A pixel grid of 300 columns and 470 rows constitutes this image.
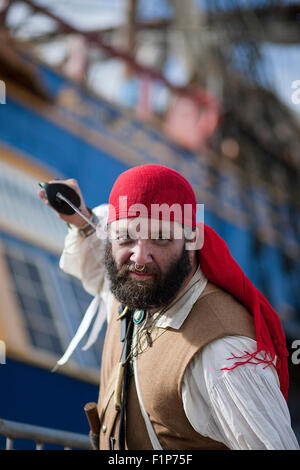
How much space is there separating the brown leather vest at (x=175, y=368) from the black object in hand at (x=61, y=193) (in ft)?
1.79

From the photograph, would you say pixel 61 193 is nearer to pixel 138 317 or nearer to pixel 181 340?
pixel 138 317

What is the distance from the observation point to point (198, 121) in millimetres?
7051

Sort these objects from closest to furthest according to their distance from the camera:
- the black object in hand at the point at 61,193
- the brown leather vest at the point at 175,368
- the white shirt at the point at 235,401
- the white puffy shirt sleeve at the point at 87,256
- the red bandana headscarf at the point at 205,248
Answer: the white shirt at the point at 235,401, the brown leather vest at the point at 175,368, the red bandana headscarf at the point at 205,248, the black object in hand at the point at 61,193, the white puffy shirt sleeve at the point at 87,256

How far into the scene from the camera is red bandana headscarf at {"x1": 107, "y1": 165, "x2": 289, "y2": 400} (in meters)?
1.34

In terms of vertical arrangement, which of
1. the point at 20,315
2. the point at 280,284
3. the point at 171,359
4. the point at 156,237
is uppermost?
the point at 156,237

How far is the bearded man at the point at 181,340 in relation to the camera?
116 centimetres

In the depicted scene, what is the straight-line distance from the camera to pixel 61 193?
5.46 feet

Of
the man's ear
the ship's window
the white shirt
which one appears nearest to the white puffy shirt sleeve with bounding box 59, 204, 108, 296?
the man's ear

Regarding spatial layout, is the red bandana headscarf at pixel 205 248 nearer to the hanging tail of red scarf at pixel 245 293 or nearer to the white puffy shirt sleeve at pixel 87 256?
the hanging tail of red scarf at pixel 245 293

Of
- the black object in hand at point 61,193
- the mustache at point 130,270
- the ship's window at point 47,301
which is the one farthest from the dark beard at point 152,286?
the ship's window at point 47,301
